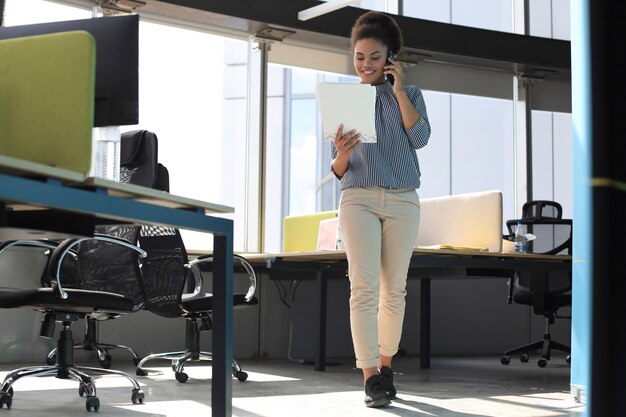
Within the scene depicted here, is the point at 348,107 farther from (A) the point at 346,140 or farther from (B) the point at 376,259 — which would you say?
(B) the point at 376,259

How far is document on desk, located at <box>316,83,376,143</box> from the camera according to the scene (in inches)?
112

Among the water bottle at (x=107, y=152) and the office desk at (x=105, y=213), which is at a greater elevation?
the water bottle at (x=107, y=152)

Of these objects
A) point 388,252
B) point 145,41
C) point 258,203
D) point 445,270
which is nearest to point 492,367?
point 445,270

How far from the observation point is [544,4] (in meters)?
7.91

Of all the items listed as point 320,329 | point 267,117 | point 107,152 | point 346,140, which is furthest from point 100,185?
point 267,117

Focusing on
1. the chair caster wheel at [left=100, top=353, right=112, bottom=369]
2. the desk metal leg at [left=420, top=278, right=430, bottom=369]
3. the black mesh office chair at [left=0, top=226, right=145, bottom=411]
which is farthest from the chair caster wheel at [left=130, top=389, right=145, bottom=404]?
the desk metal leg at [left=420, top=278, right=430, bottom=369]

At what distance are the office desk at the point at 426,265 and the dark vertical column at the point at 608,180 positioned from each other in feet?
11.9

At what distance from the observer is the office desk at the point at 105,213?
1584 millimetres

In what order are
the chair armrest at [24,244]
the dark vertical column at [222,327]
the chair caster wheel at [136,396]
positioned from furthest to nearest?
the chair caster wheel at [136,396] → the chair armrest at [24,244] → the dark vertical column at [222,327]

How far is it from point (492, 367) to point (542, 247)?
1086mm

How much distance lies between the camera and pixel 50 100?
70.6 inches

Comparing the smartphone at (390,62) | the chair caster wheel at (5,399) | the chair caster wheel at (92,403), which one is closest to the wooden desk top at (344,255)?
the smartphone at (390,62)

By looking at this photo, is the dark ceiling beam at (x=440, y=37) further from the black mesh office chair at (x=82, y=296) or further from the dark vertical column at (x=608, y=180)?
the dark vertical column at (x=608, y=180)

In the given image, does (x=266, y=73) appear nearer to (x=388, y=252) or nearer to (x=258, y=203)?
(x=258, y=203)
